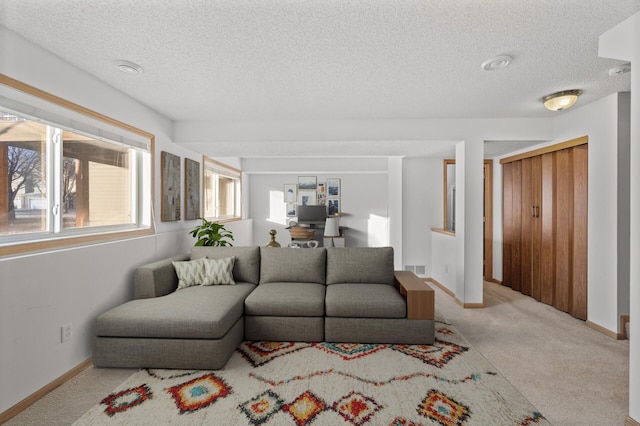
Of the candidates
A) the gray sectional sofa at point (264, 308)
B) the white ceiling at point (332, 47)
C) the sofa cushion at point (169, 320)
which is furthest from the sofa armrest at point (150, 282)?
the white ceiling at point (332, 47)

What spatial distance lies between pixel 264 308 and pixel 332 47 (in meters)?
2.17

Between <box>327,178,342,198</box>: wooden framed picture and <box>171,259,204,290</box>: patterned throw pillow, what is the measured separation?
445cm

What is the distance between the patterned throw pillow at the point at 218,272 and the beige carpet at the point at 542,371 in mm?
1042

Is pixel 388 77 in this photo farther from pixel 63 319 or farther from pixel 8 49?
pixel 63 319

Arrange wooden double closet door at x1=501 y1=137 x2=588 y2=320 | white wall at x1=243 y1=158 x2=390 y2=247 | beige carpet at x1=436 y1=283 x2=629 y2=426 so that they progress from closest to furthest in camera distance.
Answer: beige carpet at x1=436 y1=283 x2=629 y2=426
wooden double closet door at x1=501 y1=137 x2=588 y2=320
white wall at x1=243 y1=158 x2=390 y2=247

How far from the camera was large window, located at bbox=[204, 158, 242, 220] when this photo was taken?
209 inches

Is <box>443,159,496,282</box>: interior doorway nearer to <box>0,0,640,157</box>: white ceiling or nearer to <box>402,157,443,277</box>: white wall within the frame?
<box>402,157,443,277</box>: white wall

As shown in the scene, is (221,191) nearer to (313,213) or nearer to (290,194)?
(290,194)

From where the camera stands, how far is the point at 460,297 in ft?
12.9

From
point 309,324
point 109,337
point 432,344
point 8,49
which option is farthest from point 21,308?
point 432,344

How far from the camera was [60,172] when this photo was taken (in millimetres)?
2373

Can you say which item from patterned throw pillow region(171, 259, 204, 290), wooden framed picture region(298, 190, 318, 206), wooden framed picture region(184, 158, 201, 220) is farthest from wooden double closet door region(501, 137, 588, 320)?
wooden framed picture region(184, 158, 201, 220)

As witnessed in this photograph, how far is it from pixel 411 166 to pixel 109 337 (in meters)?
4.46

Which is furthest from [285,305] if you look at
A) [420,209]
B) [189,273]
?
[420,209]
